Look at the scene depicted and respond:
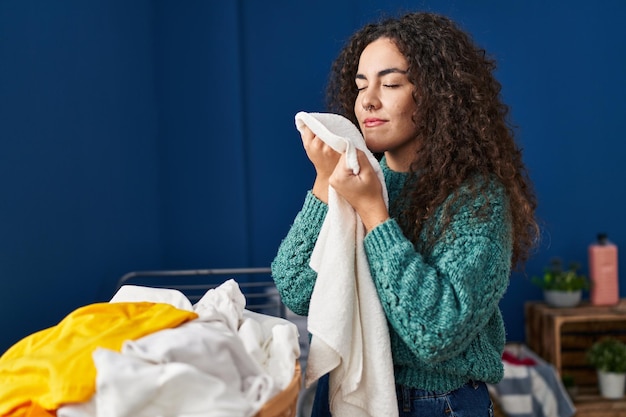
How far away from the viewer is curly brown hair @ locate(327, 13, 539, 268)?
4.42ft

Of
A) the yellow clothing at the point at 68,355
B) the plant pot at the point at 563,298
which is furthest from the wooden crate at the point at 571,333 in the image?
the yellow clothing at the point at 68,355

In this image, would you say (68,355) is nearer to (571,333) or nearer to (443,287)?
(443,287)

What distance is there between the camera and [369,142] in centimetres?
141

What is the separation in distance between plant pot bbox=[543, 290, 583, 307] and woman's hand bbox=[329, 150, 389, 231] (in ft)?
6.84

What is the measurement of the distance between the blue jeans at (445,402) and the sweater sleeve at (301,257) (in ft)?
0.77

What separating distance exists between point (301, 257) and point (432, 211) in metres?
0.25

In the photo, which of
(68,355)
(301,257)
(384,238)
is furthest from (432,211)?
(68,355)

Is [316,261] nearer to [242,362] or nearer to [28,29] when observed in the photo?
[242,362]

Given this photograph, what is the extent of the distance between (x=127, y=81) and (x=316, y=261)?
73.2 inches

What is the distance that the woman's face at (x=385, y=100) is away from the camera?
4.53 feet

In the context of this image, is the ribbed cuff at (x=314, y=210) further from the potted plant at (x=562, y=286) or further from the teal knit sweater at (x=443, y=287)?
the potted plant at (x=562, y=286)

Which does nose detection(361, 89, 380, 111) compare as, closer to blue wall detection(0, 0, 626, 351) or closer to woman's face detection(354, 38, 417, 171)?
woman's face detection(354, 38, 417, 171)

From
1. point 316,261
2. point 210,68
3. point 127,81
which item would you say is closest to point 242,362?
point 316,261

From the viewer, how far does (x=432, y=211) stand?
131 centimetres
